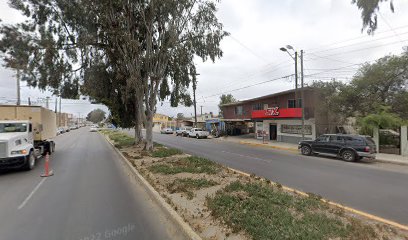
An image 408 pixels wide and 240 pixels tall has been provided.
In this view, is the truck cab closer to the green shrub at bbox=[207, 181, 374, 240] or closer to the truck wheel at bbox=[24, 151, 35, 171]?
the truck wheel at bbox=[24, 151, 35, 171]

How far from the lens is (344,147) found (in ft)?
52.9

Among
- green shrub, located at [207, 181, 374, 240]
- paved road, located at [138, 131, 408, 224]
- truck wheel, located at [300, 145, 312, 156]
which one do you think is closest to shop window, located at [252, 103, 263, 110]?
truck wheel, located at [300, 145, 312, 156]

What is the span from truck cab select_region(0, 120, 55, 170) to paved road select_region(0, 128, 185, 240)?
1008 mm

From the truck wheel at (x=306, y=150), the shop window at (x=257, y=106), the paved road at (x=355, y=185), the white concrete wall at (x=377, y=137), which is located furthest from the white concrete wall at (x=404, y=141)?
the shop window at (x=257, y=106)

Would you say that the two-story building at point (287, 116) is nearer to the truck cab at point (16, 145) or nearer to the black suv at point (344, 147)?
the black suv at point (344, 147)

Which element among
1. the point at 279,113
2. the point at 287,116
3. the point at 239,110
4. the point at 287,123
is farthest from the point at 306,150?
the point at 239,110

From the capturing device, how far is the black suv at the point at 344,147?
15281mm

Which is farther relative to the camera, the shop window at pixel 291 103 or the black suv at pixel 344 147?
the shop window at pixel 291 103

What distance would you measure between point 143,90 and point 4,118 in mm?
8152

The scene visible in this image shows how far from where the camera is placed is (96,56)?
19.5 metres

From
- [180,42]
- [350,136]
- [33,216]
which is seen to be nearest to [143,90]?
[180,42]

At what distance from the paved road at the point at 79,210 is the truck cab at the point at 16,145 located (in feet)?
3.31

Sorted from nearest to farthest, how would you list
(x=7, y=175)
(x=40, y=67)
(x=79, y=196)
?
(x=79, y=196) < (x=7, y=175) < (x=40, y=67)

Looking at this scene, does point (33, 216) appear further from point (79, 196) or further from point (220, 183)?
point (220, 183)
